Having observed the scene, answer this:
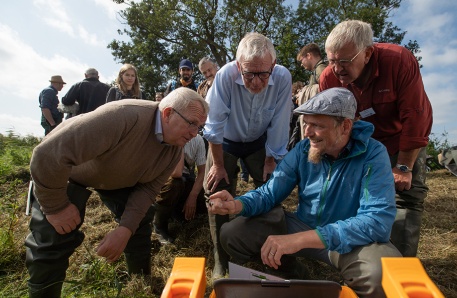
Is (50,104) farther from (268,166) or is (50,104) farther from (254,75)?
(254,75)


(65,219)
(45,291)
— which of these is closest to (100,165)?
(65,219)

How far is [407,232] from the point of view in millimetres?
2412

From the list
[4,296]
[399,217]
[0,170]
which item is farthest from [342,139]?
[0,170]

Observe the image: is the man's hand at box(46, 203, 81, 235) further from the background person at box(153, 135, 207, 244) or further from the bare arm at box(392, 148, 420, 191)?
the bare arm at box(392, 148, 420, 191)

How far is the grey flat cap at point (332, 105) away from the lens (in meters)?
1.88

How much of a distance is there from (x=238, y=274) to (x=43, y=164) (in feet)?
3.98

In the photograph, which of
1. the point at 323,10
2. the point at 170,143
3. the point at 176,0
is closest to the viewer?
the point at 170,143

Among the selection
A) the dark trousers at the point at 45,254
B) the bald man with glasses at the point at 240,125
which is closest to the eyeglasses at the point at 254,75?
the bald man with glasses at the point at 240,125

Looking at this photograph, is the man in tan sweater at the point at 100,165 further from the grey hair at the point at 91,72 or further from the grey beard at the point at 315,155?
the grey hair at the point at 91,72

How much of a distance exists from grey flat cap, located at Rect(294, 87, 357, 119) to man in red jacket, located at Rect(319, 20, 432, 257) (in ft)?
1.45

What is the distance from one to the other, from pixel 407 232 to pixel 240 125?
1520mm

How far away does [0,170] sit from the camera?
5328 mm

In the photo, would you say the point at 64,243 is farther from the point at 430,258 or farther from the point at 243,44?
the point at 430,258

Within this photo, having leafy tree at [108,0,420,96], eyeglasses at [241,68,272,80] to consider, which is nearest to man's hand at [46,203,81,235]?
eyeglasses at [241,68,272,80]
